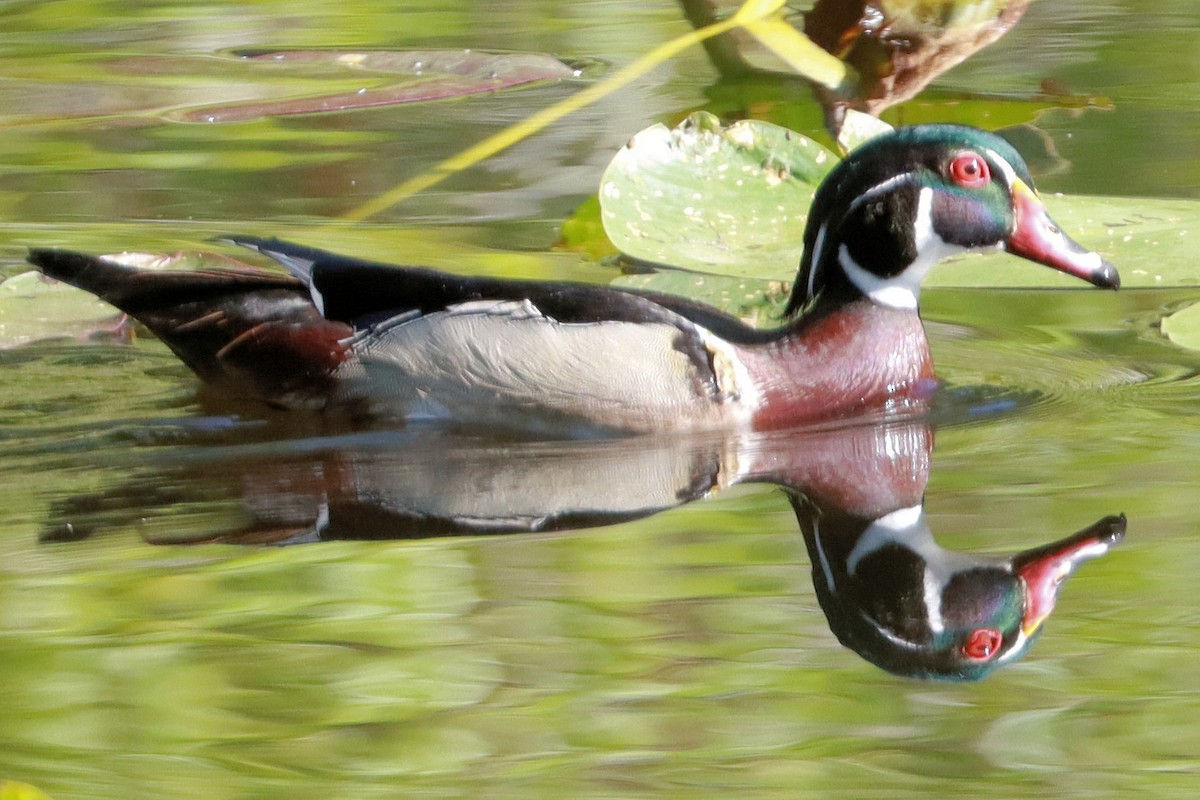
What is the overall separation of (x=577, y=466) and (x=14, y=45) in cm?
628

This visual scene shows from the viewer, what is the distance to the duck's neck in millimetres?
5207

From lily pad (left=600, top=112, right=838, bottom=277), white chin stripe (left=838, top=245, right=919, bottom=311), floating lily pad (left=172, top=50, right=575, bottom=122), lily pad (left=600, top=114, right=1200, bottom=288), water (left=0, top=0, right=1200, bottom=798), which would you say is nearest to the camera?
water (left=0, top=0, right=1200, bottom=798)

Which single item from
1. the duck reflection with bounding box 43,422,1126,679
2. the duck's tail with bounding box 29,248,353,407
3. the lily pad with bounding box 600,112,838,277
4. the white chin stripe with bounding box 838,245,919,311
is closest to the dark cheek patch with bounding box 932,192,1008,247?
the white chin stripe with bounding box 838,245,919,311

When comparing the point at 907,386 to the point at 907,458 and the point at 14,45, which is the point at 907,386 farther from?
the point at 14,45

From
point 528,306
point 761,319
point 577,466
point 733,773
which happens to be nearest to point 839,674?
point 733,773

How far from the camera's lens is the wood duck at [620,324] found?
16.6 ft

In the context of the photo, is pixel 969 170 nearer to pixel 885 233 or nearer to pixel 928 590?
pixel 885 233

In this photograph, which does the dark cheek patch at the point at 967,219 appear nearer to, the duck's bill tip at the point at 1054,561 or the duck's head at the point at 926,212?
the duck's head at the point at 926,212

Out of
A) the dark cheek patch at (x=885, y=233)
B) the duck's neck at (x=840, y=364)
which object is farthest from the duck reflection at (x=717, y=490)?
the dark cheek patch at (x=885, y=233)

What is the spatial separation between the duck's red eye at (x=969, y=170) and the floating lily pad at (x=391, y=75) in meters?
3.22

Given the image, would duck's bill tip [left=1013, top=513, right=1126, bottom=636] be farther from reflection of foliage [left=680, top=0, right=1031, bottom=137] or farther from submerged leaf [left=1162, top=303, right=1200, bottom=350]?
reflection of foliage [left=680, top=0, right=1031, bottom=137]

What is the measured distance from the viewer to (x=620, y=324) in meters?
5.03

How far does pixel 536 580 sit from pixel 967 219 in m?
2.04

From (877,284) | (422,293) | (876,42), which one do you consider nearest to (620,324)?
(422,293)
